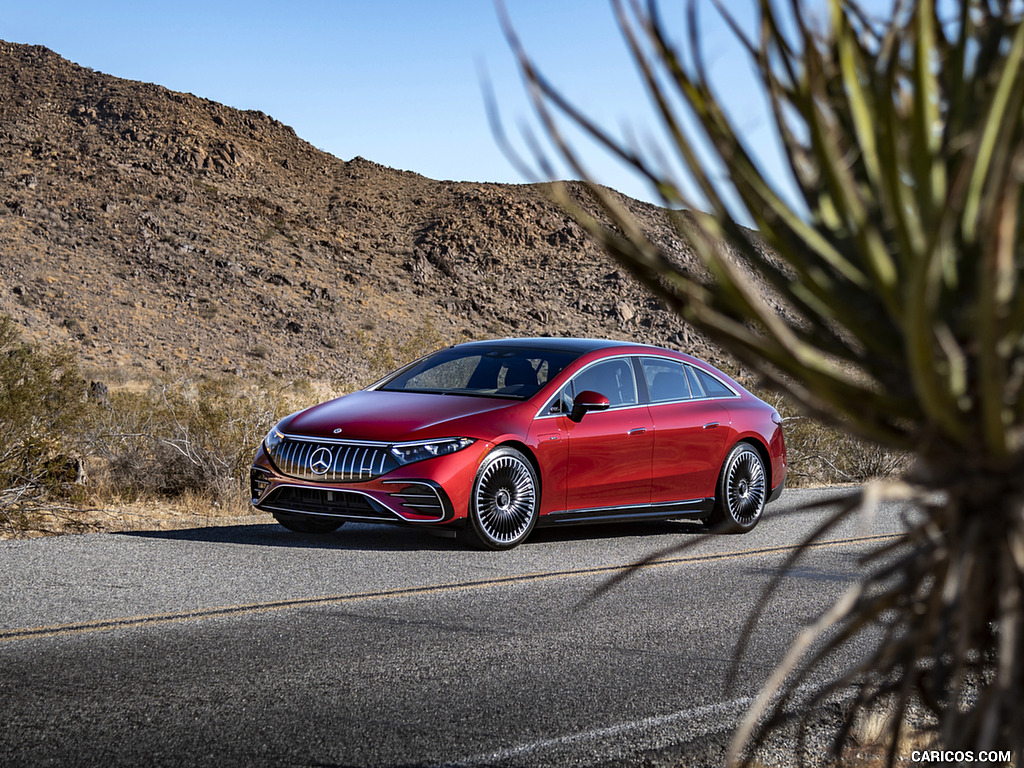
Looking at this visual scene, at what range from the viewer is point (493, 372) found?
32.8 ft

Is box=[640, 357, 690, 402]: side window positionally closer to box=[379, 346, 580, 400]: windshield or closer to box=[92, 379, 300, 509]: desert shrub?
box=[379, 346, 580, 400]: windshield

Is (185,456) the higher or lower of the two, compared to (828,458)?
lower

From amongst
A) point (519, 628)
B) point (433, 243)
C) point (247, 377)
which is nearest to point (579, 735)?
point (519, 628)

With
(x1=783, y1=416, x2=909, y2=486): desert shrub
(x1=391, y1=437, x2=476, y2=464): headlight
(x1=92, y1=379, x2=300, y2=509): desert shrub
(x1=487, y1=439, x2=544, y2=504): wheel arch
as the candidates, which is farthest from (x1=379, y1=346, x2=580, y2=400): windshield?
(x1=783, y1=416, x2=909, y2=486): desert shrub

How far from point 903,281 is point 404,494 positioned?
22.4 ft

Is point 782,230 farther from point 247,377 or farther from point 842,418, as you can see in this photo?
point 247,377

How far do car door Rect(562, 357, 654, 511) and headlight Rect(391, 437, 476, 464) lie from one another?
1.21 meters

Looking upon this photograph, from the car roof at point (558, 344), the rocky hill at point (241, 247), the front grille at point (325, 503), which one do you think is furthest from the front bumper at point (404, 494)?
the rocky hill at point (241, 247)

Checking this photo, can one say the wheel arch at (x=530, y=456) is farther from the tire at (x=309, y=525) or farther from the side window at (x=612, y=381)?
the tire at (x=309, y=525)

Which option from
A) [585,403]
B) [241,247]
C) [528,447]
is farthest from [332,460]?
[241,247]

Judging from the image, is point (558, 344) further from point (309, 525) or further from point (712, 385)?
point (309, 525)

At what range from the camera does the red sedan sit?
8.52 metres

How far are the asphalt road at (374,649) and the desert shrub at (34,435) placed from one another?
167 cm

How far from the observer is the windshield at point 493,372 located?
9.73 metres
